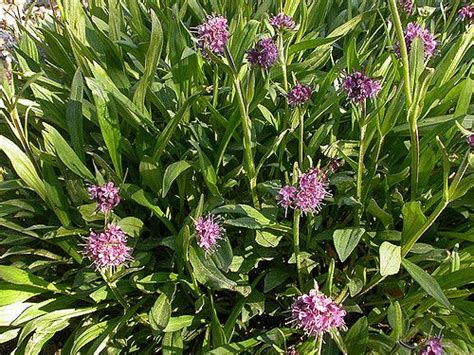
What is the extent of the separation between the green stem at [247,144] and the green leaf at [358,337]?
0.62 m

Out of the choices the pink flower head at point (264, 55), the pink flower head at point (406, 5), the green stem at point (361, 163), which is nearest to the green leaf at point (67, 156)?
the pink flower head at point (264, 55)

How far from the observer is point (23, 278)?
2449 mm

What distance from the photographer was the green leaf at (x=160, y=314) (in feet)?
7.27

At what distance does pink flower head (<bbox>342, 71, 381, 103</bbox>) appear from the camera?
79.5 inches

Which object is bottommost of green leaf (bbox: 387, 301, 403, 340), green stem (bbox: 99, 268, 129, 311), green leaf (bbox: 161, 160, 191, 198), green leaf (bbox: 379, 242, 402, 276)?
green leaf (bbox: 387, 301, 403, 340)

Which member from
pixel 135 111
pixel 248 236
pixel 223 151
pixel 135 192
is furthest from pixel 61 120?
pixel 248 236

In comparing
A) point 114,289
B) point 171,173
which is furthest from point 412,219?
point 114,289

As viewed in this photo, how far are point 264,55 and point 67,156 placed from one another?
0.93 metres

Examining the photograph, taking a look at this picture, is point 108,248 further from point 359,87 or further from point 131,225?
point 359,87

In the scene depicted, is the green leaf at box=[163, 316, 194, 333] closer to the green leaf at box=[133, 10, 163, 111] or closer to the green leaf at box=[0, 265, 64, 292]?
the green leaf at box=[0, 265, 64, 292]

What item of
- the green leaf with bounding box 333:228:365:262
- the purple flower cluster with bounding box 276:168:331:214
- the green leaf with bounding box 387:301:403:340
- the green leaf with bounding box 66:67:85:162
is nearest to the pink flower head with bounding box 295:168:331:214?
the purple flower cluster with bounding box 276:168:331:214

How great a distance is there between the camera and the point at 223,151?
8.30 ft

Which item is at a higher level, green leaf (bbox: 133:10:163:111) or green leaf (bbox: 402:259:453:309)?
green leaf (bbox: 133:10:163:111)

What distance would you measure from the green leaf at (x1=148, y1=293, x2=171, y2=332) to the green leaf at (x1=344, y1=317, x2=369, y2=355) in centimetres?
68
